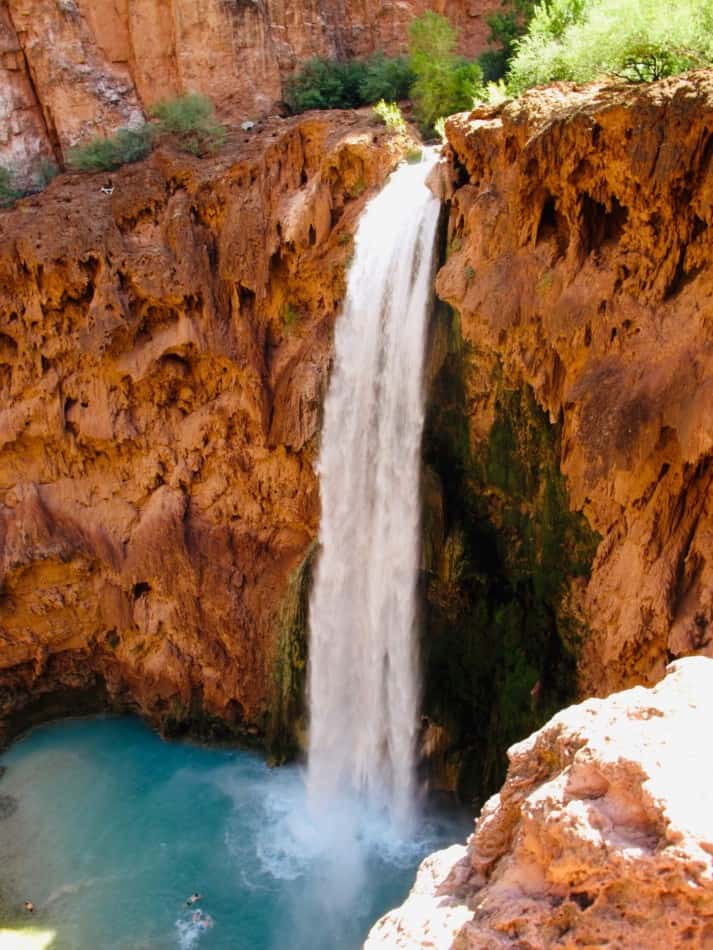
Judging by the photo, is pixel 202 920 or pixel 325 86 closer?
pixel 202 920

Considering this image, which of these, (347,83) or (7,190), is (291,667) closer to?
(7,190)

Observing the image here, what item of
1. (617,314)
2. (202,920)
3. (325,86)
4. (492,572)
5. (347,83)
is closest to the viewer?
(617,314)

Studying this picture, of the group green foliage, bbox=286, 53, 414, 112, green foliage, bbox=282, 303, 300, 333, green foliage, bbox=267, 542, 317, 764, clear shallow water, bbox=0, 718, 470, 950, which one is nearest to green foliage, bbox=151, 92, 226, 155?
green foliage, bbox=286, 53, 414, 112

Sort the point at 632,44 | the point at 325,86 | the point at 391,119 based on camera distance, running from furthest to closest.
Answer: the point at 325,86
the point at 391,119
the point at 632,44

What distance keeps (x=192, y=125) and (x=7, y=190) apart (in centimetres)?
436

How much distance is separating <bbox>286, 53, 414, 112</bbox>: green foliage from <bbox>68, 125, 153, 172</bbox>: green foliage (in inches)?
141

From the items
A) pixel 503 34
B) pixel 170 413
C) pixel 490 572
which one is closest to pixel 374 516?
pixel 490 572

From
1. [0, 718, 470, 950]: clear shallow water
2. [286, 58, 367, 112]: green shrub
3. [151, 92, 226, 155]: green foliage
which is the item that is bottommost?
[0, 718, 470, 950]: clear shallow water

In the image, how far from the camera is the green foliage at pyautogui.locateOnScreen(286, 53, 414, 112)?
17661 millimetres

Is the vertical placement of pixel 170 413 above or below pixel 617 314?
below

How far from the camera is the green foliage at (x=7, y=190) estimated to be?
17109 mm

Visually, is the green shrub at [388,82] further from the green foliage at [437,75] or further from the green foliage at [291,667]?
the green foliage at [291,667]

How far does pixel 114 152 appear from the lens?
1739cm

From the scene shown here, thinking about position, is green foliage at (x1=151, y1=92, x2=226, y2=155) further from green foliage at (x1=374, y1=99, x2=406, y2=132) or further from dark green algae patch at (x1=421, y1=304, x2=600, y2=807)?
dark green algae patch at (x1=421, y1=304, x2=600, y2=807)
